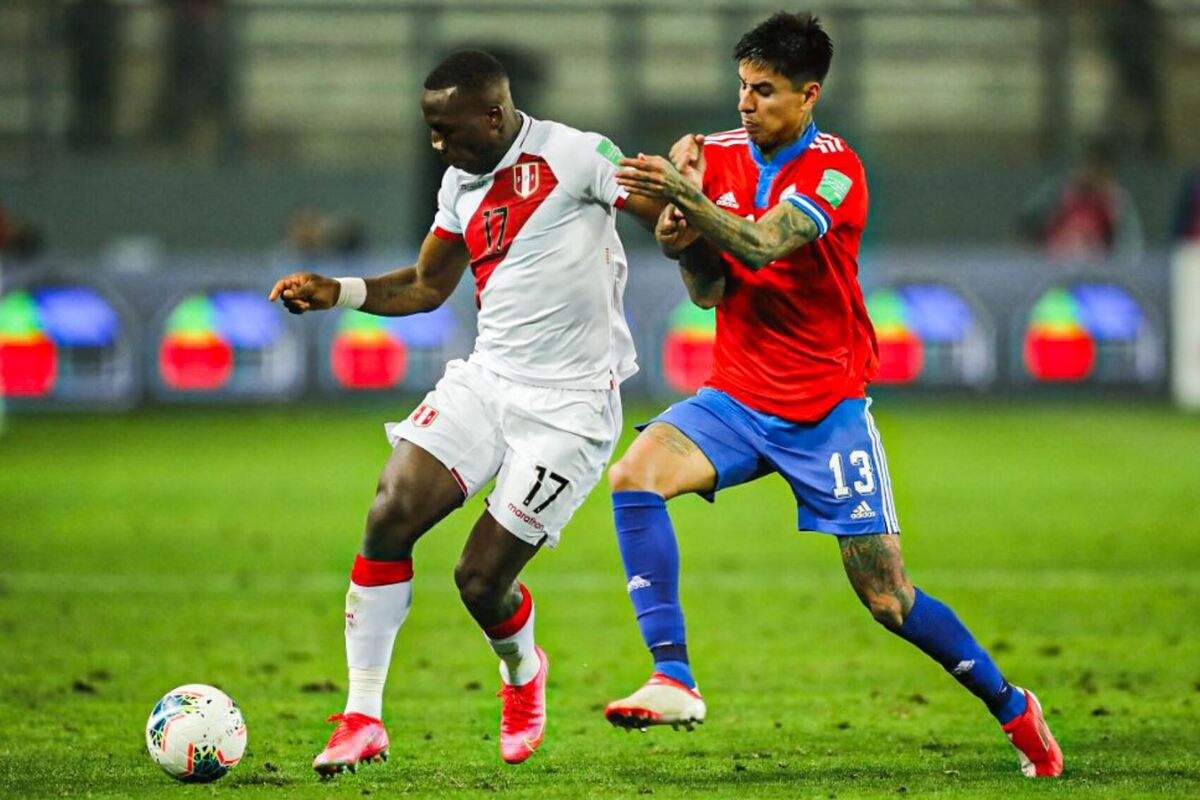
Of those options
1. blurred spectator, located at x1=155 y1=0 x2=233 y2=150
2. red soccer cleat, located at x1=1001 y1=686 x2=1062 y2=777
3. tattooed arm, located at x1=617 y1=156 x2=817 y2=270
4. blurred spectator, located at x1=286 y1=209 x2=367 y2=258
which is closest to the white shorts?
tattooed arm, located at x1=617 y1=156 x2=817 y2=270

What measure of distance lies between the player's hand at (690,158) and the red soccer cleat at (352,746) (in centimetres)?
192

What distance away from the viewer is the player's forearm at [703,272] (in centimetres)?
614

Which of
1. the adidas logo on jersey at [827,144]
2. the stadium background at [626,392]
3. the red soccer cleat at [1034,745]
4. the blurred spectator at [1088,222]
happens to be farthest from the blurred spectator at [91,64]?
the red soccer cleat at [1034,745]

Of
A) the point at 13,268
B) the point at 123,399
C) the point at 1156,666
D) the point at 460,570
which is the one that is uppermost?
the point at 460,570

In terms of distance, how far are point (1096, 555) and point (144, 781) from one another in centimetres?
681

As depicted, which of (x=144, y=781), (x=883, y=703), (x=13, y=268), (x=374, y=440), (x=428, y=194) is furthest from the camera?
(x=428, y=194)

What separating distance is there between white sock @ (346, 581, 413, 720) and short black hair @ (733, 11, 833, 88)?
1.94 meters

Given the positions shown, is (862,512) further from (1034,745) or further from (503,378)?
(503,378)

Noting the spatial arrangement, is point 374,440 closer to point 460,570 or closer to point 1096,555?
point 1096,555

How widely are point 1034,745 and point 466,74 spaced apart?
2.66 metres

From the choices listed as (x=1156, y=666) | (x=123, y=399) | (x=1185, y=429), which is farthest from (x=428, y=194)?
(x=1156, y=666)

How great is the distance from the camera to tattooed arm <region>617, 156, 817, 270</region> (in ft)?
18.3

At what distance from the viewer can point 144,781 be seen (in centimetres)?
588

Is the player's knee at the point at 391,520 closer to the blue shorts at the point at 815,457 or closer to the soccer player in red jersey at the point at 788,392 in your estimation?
the soccer player in red jersey at the point at 788,392
